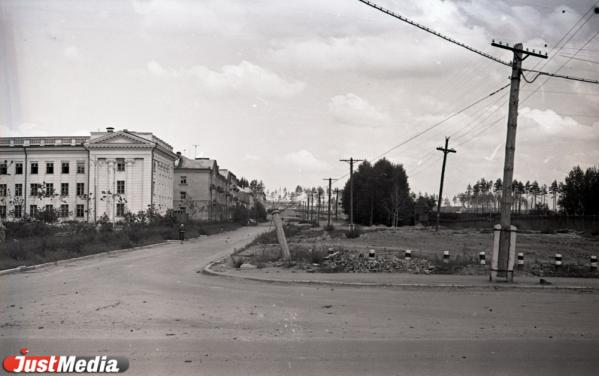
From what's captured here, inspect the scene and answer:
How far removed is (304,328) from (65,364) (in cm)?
346

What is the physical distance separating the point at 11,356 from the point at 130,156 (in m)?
68.1

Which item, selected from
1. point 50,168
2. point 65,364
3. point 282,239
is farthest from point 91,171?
point 65,364

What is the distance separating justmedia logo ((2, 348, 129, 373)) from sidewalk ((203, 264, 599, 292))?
8058 mm

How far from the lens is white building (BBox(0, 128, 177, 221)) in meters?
70.4

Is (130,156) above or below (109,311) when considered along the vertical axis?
above

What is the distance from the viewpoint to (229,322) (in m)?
8.34

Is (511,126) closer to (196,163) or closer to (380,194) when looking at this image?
(380,194)

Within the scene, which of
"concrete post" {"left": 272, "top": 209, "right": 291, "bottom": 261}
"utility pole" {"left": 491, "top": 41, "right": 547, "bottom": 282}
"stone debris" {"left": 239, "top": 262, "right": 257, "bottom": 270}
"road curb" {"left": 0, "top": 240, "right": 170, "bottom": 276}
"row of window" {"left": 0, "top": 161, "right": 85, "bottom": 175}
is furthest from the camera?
"row of window" {"left": 0, "top": 161, "right": 85, "bottom": 175}

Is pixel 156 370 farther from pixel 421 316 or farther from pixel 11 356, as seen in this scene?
pixel 421 316

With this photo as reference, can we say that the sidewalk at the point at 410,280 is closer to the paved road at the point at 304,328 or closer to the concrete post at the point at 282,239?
the paved road at the point at 304,328

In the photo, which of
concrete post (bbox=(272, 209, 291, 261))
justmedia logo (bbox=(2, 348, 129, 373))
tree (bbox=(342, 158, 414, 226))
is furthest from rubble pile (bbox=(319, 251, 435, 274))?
tree (bbox=(342, 158, 414, 226))

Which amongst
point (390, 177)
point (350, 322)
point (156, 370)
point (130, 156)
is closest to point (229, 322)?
point (350, 322)

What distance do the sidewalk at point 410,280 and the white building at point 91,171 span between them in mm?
56759

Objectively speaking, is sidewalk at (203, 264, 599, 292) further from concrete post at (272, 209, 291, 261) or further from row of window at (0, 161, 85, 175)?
row of window at (0, 161, 85, 175)
